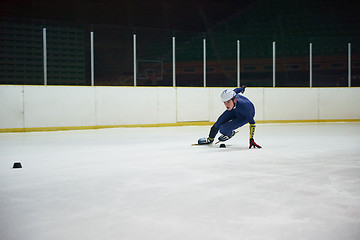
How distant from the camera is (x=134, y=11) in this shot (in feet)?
65.7

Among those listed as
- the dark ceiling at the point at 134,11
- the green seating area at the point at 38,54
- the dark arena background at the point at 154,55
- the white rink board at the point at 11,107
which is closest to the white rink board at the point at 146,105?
the white rink board at the point at 11,107

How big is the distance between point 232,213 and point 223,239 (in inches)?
18.7

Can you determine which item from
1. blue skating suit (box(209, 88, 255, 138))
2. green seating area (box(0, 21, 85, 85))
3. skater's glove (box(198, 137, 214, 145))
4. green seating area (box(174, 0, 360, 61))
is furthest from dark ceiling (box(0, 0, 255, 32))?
blue skating suit (box(209, 88, 255, 138))

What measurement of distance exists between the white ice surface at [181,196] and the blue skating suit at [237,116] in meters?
0.88

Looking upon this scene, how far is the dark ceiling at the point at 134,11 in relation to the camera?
57.9 feet

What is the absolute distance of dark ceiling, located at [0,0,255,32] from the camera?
17641mm

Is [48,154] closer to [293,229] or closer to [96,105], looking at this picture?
[293,229]

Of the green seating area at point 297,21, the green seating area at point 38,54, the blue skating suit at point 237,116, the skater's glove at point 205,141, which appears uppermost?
the green seating area at point 297,21

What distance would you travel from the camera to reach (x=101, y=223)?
7.55 feet

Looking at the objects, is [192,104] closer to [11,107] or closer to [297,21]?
[11,107]

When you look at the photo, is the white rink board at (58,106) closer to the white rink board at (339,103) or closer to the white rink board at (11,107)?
the white rink board at (11,107)

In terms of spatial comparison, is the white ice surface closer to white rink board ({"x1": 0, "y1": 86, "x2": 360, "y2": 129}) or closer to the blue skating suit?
the blue skating suit

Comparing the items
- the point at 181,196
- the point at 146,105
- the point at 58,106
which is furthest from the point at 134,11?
the point at 181,196

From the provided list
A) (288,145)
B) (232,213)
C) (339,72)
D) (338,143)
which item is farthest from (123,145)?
(339,72)
